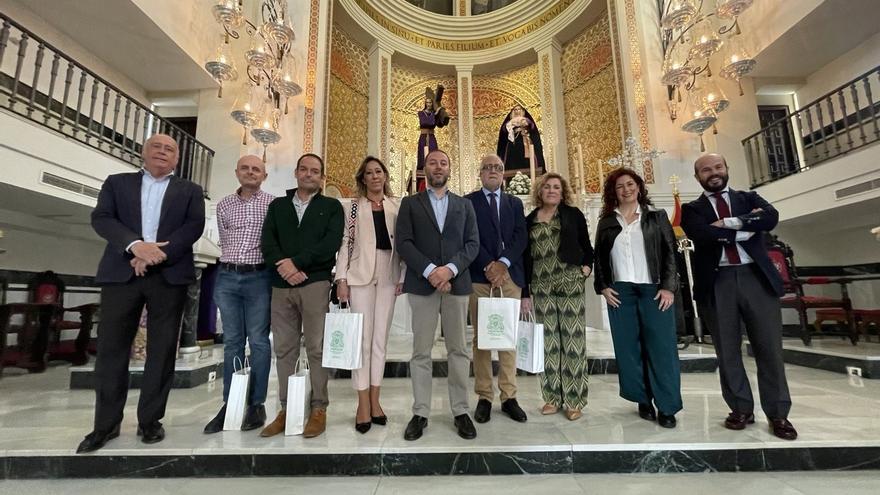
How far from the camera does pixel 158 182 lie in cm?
196

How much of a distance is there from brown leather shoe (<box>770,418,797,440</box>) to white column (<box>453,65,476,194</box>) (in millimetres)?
7487

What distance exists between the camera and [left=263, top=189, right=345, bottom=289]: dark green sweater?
1.88 meters

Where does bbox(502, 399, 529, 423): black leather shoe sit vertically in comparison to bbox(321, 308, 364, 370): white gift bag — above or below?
below

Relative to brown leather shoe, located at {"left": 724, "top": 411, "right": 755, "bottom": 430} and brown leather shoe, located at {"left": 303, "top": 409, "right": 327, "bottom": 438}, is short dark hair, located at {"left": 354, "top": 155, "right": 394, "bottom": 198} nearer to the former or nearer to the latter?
brown leather shoe, located at {"left": 303, "top": 409, "right": 327, "bottom": 438}

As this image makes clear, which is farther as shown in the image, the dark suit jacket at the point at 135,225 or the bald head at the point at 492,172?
the bald head at the point at 492,172

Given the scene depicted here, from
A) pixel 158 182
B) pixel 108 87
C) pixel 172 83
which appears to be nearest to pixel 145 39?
pixel 172 83

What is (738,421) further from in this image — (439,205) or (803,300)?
(803,300)

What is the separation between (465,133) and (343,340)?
8.09 m

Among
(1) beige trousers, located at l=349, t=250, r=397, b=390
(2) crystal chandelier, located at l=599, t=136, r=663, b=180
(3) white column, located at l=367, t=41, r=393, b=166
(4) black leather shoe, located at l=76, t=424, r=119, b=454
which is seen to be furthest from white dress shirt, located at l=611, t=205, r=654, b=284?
(3) white column, located at l=367, t=41, r=393, b=166

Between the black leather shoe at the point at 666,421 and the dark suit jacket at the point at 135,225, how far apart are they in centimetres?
246

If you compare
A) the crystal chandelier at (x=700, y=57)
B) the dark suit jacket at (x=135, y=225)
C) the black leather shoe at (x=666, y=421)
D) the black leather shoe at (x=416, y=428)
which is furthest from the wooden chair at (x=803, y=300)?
the dark suit jacket at (x=135, y=225)

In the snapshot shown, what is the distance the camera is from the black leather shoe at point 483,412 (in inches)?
78.0

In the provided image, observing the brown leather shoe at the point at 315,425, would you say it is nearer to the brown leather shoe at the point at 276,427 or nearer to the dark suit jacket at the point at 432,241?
the brown leather shoe at the point at 276,427

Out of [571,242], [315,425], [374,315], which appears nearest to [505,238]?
[571,242]
